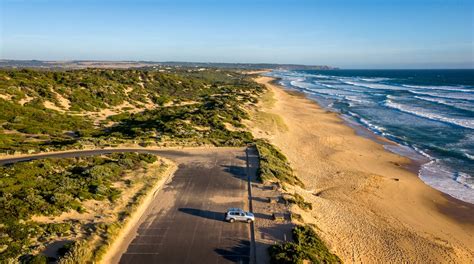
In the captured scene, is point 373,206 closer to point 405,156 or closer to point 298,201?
point 298,201

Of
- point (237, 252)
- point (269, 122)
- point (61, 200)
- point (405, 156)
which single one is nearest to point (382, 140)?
point (405, 156)

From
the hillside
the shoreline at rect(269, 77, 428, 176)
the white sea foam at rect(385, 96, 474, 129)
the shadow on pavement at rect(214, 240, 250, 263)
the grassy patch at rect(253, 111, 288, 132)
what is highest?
the hillside

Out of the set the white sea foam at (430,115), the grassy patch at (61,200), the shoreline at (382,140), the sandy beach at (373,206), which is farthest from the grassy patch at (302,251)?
the white sea foam at (430,115)

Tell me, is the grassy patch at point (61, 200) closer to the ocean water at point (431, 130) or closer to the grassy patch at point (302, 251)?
the grassy patch at point (302, 251)

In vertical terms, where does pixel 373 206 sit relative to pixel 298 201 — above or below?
below

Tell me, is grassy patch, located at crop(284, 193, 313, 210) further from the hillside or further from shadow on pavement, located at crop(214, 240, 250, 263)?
the hillside

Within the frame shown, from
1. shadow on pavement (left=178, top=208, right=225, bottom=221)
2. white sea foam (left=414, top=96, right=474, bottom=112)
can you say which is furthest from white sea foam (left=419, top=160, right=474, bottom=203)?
white sea foam (left=414, top=96, right=474, bottom=112)

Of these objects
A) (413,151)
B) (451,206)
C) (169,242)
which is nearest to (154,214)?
(169,242)
